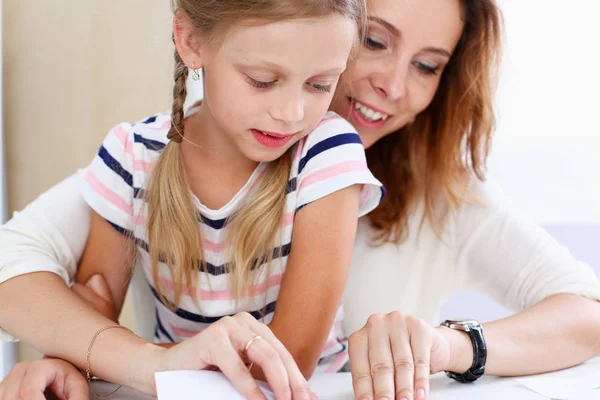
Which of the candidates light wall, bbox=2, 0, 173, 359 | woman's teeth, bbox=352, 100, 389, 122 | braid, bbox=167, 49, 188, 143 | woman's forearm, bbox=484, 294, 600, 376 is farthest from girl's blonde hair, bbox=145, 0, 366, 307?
light wall, bbox=2, 0, 173, 359

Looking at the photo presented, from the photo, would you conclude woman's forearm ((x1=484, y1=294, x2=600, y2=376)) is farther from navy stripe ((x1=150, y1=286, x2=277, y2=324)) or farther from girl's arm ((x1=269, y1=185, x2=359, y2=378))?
navy stripe ((x1=150, y1=286, x2=277, y2=324))

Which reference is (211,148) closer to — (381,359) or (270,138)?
(270,138)

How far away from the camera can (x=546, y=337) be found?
1.08 m

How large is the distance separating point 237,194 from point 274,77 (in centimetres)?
26

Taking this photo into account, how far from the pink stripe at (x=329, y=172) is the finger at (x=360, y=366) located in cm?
26

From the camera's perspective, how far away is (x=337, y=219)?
3.55 feet

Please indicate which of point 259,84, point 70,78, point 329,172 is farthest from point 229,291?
point 70,78

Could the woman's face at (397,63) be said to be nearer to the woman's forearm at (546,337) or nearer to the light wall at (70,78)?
the woman's forearm at (546,337)

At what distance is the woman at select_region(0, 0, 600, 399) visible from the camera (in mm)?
1114

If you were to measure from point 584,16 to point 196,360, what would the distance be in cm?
176

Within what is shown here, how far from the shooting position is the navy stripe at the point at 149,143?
1239 mm

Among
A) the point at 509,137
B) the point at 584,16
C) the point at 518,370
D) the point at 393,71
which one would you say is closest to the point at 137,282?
the point at 393,71

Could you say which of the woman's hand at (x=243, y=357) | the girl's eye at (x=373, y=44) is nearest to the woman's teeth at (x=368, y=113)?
the girl's eye at (x=373, y=44)

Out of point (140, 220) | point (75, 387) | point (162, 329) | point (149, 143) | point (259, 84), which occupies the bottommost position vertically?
point (162, 329)
